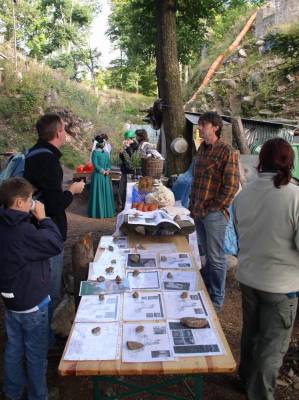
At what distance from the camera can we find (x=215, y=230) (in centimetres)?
382

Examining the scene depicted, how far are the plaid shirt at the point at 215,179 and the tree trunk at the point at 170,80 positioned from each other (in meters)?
3.80

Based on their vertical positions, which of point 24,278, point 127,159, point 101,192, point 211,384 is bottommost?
point 211,384

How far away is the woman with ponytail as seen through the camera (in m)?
2.32

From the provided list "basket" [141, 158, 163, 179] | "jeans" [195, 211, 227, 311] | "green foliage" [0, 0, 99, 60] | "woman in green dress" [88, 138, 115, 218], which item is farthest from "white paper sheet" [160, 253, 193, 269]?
"green foliage" [0, 0, 99, 60]

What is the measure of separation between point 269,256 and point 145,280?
913 mm

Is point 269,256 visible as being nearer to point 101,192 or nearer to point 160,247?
point 160,247

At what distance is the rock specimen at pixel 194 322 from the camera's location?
7.22 feet

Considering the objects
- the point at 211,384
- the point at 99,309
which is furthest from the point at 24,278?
the point at 211,384

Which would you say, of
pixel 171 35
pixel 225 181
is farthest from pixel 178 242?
pixel 171 35

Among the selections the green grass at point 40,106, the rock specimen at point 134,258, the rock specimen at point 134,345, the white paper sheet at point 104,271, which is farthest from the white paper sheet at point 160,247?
the green grass at point 40,106

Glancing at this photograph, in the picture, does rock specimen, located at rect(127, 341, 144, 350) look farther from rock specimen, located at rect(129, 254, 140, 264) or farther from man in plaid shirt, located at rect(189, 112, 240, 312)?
man in plaid shirt, located at rect(189, 112, 240, 312)

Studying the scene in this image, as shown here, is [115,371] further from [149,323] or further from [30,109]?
[30,109]

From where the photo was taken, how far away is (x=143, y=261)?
10.5ft

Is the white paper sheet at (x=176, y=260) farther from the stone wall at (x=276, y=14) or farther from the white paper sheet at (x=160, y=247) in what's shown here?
the stone wall at (x=276, y=14)
